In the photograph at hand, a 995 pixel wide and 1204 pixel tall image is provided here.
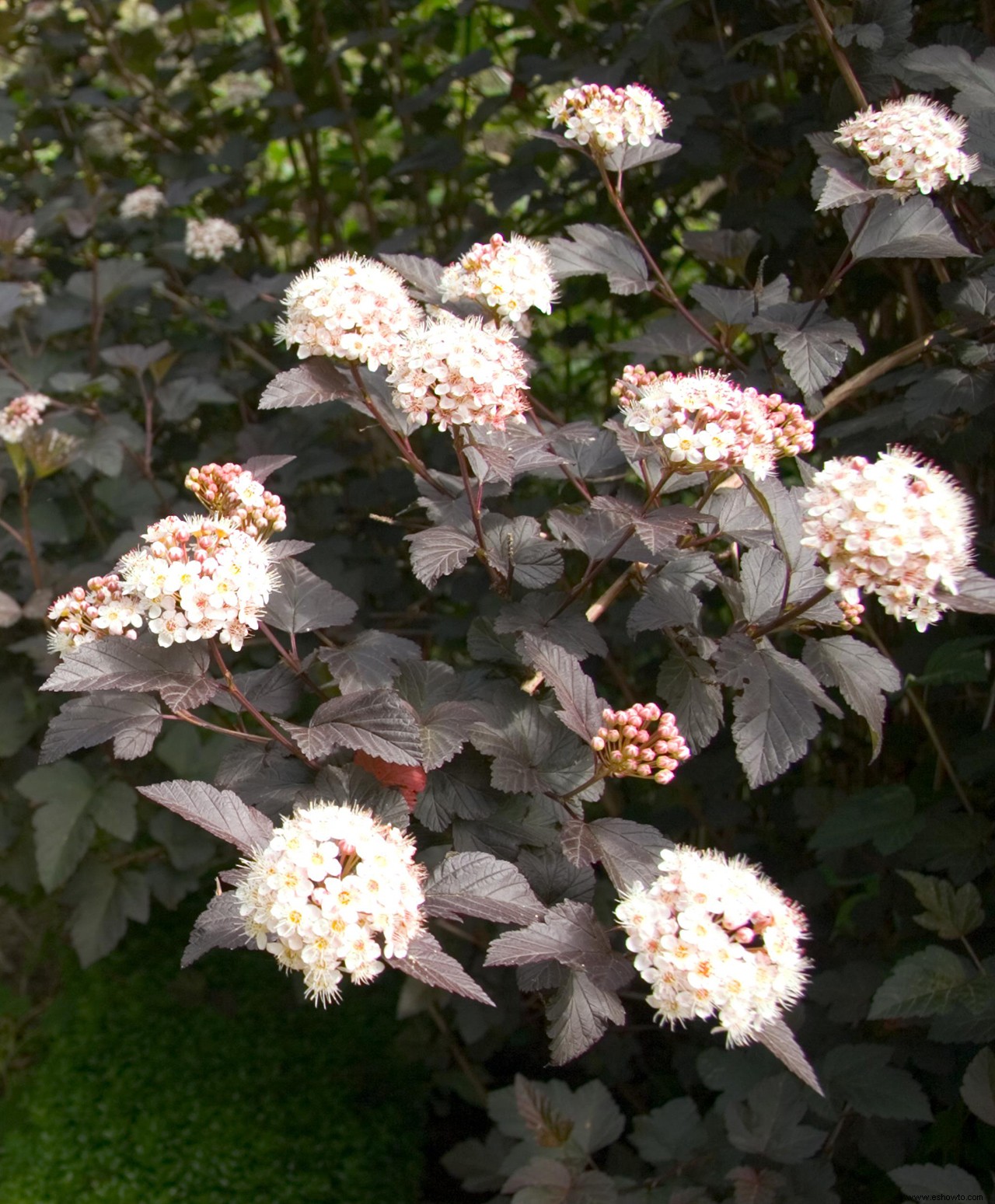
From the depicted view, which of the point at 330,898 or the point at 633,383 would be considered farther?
the point at 633,383

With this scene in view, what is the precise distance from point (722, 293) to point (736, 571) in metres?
0.38

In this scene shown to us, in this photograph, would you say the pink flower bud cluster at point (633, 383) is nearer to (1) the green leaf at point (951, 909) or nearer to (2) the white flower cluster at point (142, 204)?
(1) the green leaf at point (951, 909)

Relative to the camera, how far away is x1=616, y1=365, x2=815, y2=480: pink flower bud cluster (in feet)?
3.70

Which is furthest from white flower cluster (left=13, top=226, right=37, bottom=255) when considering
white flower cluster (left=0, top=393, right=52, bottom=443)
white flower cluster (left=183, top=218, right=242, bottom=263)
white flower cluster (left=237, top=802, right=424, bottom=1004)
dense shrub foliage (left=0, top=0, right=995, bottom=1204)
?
→ white flower cluster (left=237, top=802, right=424, bottom=1004)

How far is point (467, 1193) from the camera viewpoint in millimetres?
2326

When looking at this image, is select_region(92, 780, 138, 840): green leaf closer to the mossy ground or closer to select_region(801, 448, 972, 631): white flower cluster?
the mossy ground

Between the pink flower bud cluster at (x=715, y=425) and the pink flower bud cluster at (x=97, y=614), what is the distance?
0.56 meters

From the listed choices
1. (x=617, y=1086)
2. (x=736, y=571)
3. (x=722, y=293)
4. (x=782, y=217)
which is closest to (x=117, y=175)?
(x=782, y=217)

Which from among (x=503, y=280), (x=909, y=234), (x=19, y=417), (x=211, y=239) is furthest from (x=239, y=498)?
(x=211, y=239)

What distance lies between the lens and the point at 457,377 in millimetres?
1146

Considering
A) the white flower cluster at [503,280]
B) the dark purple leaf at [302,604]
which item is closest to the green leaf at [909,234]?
the white flower cluster at [503,280]

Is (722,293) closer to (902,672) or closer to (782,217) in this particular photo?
(782,217)

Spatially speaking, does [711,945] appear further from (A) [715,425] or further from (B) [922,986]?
(B) [922,986]

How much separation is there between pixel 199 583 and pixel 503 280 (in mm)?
528
